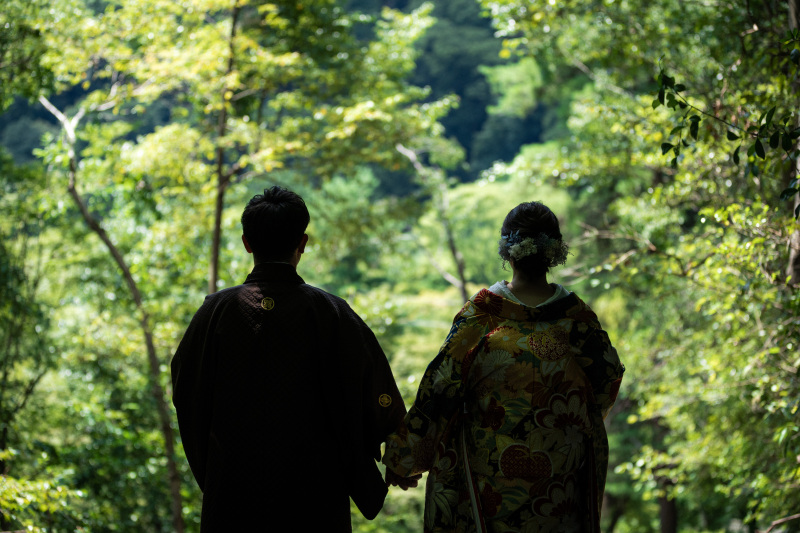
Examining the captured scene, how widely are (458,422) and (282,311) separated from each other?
54 centimetres

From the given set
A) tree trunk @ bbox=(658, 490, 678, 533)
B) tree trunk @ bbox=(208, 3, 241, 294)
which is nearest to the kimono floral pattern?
tree trunk @ bbox=(208, 3, 241, 294)

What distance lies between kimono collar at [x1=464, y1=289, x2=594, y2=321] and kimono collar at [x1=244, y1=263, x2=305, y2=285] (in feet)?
1.53

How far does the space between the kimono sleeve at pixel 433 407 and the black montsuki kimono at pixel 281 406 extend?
0.04m

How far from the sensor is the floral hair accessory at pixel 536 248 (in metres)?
1.87

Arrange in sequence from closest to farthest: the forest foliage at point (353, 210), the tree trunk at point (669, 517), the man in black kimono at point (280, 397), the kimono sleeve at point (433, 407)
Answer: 1. the man in black kimono at point (280, 397)
2. the kimono sleeve at point (433, 407)
3. the forest foliage at point (353, 210)
4. the tree trunk at point (669, 517)

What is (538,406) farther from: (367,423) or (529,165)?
(529,165)

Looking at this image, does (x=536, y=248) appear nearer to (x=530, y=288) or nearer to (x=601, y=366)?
(x=530, y=288)

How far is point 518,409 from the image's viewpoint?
6.01 feet

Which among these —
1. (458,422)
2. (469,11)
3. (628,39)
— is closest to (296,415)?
(458,422)

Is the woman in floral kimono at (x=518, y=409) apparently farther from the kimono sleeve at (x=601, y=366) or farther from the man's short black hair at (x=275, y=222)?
the man's short black hair at (x=275, y=222)

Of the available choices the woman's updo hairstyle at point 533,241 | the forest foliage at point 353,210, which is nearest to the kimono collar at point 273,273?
the woman's updo hairstyle at point 533,241

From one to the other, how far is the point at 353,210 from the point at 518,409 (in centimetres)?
738

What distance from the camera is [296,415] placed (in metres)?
1.76

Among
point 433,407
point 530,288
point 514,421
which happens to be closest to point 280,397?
point 433,407
